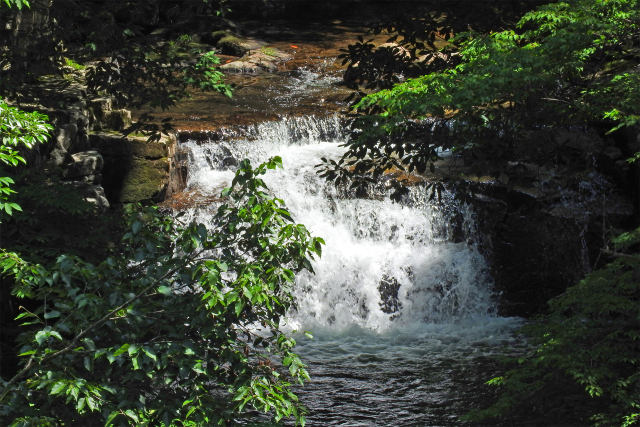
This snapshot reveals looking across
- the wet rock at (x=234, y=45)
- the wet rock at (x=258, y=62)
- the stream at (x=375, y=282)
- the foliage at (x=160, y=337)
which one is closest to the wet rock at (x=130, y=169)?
the stream at (x=375, y=282)

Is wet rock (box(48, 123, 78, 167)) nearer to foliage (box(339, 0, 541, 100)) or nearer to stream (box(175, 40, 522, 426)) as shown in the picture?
stream (box(175, 40, 522, 426))

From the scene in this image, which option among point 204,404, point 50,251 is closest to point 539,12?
point 204,404

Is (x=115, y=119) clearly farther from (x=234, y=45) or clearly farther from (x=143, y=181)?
(x=234, y=45)

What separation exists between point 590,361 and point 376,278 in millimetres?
5579

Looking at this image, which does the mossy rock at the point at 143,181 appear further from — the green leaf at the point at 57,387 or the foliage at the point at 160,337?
the green leaf at the point at 57,387

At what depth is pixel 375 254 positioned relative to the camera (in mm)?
10484

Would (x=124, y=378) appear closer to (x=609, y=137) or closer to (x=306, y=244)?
(x=306, y=244)

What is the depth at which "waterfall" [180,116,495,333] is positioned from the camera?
32.9 feet

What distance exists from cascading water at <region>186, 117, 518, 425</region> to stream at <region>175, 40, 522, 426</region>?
15mm

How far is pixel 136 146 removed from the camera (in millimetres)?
10539

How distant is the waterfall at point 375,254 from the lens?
10.0m

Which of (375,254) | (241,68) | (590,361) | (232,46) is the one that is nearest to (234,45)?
(232,46)

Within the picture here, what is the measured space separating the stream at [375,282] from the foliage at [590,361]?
2236 millimetres

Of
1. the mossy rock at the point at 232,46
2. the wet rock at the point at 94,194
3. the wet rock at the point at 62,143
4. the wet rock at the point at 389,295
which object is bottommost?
the wet rock at the point at 389,295
